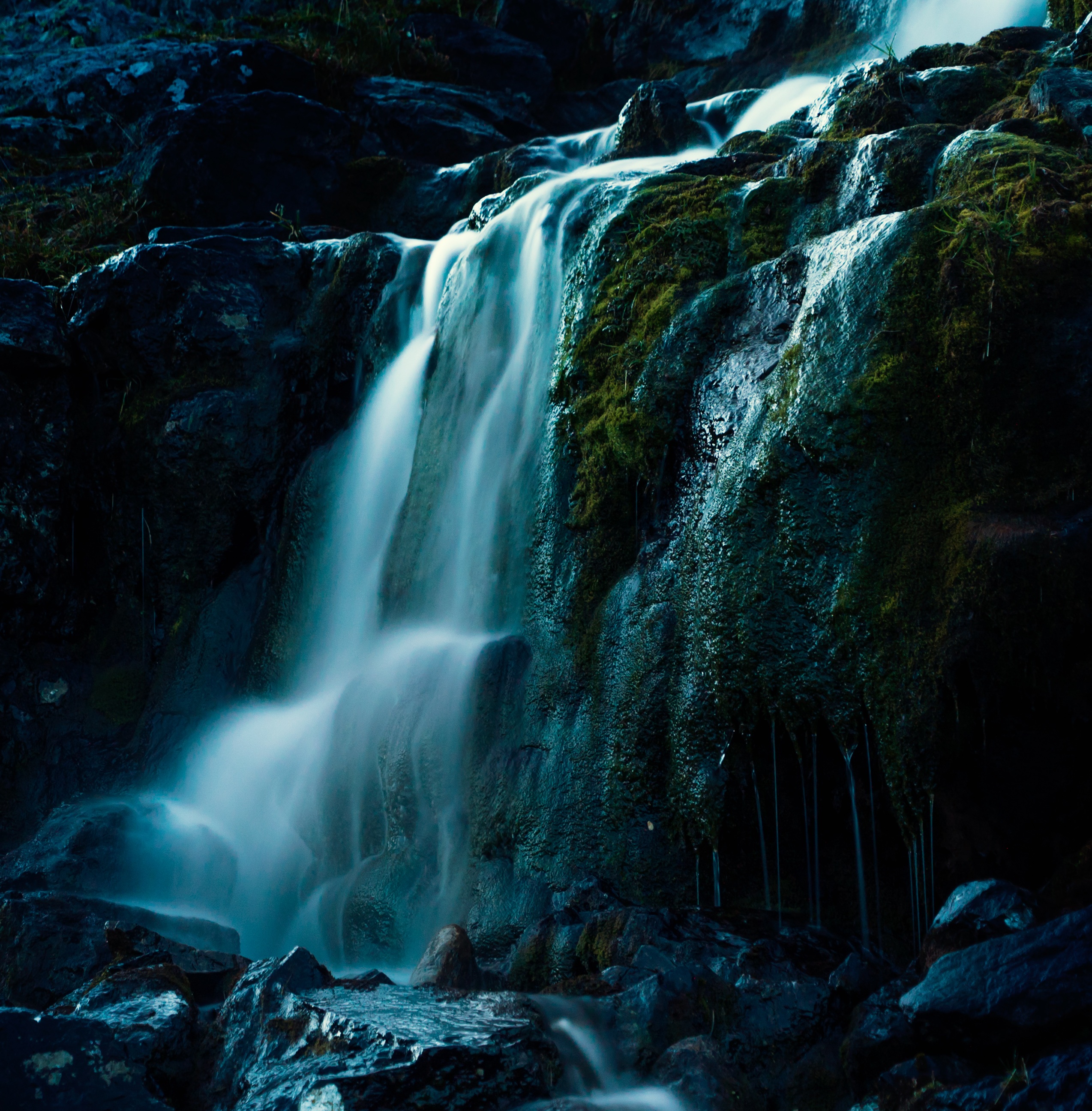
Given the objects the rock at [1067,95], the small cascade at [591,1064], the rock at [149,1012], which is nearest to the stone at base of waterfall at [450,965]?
the small cascade at [591,1064]

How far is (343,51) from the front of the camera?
16047mm

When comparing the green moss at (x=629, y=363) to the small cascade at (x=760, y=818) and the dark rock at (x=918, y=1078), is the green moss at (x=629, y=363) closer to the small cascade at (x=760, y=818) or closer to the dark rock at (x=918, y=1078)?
the small cascade at (x=760, y=818)

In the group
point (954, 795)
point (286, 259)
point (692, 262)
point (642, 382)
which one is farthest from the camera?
point (286, 259)

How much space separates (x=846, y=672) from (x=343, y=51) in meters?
15.1

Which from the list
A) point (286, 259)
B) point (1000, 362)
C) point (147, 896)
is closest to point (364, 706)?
point (147, 896)

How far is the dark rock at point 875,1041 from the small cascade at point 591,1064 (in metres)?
0.59

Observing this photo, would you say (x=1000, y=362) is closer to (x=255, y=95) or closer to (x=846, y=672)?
(x=846, y=672)

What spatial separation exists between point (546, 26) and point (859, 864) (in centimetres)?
1576

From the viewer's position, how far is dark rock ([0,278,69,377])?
8.28 m

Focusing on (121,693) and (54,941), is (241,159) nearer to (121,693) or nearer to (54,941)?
(121,693)

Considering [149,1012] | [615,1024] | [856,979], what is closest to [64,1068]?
[149,1012]

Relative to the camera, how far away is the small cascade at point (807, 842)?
4.55 meters

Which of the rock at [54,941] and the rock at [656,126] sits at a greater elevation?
the rock at [656,126]

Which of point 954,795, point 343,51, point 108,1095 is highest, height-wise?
point 343,51
